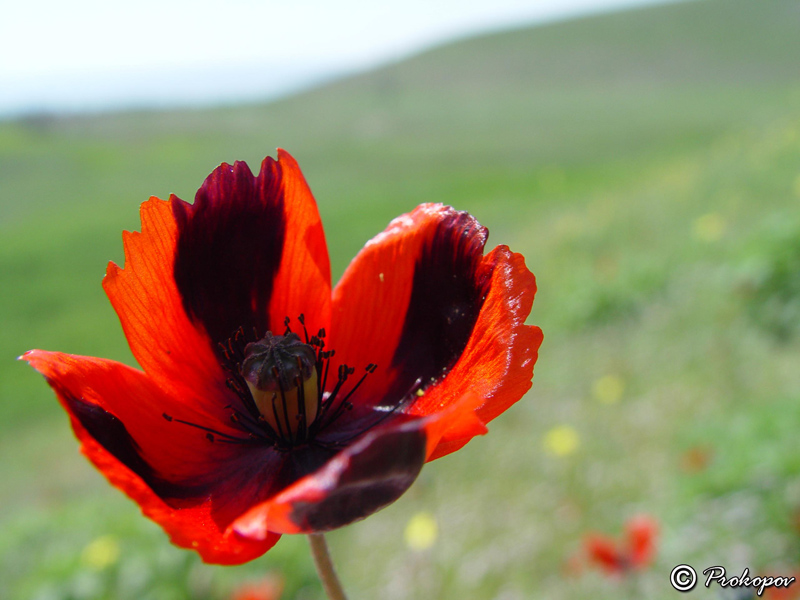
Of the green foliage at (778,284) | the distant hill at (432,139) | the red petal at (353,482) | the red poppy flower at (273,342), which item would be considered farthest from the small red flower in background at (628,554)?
the distant hill at (432,139)

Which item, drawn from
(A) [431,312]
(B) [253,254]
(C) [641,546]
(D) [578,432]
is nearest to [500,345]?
(A) [431,312]

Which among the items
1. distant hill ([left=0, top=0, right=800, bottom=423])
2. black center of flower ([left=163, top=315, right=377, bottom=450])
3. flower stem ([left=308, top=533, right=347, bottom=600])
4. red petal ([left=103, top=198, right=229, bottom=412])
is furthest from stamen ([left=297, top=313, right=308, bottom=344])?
distant hill ([left=0, top=0, right=800, bottom=423])

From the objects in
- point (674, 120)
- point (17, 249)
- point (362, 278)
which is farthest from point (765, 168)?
point (674, 120)

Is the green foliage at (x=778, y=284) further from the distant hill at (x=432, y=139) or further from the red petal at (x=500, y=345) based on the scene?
the distant hill at (x=432, y=139)

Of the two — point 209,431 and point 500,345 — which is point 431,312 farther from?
point 209,431

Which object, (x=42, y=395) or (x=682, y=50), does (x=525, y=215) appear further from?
(x=682, y=50)
